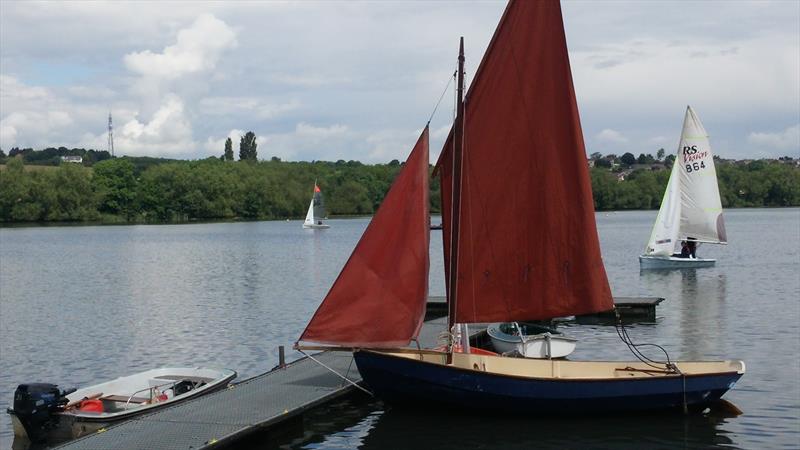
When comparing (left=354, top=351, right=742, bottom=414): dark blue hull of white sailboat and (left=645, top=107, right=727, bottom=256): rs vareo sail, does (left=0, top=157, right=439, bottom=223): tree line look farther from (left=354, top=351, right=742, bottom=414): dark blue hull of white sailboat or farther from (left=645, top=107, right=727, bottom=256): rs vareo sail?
(left=354, top=351, right=742, bottom=414): dark blue hull of white sailboat

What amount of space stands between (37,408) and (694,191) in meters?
52.2

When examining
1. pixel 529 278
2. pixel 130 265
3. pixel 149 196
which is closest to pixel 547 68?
pixel 529 278

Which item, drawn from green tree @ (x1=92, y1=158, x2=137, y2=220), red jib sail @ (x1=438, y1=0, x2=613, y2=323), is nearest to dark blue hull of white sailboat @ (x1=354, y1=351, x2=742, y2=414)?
red jib sail @ (x1=438, y1=0, x2=613, y2=323)

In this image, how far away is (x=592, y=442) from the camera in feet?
71.9

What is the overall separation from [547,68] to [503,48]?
4.20 feet

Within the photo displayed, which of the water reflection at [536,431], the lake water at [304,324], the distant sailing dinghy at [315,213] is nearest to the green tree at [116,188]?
the distant sailing dinghy at [315,213]

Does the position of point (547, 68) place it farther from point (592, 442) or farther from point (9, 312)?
point (9, 312)

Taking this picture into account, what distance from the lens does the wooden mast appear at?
23.1 metres

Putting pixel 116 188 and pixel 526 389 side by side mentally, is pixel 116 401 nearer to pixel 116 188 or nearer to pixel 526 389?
pixel 526 389

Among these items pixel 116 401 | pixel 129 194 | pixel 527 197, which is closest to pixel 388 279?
pixel 527 197

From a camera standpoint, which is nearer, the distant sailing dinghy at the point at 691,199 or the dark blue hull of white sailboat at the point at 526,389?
the dark blue hull of white sailboat at the point at 526,389

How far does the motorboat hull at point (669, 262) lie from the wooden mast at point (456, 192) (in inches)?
1763

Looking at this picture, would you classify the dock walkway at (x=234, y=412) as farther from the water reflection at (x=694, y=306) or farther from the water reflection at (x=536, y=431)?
the water reflection at (x=694, y=306)

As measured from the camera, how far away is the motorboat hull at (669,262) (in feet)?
215
